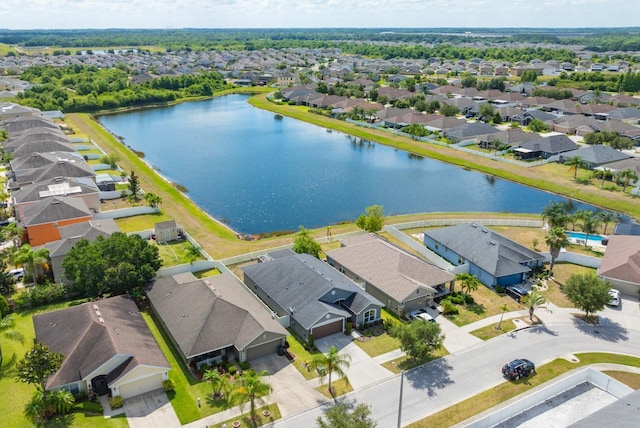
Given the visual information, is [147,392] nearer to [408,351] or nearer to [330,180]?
[408,351]

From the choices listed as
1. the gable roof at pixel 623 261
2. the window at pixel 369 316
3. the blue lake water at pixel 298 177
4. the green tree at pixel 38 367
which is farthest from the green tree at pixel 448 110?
the green tree at pixel 38 367

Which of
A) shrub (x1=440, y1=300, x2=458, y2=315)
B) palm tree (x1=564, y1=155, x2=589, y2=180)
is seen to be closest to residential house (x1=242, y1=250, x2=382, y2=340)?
shrub (x1=440, y1=300, x2=458, y2=315)

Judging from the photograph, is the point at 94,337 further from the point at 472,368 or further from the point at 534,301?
the point at 534,301

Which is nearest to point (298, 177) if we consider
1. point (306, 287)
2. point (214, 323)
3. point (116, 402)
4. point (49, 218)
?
point (49, 218)

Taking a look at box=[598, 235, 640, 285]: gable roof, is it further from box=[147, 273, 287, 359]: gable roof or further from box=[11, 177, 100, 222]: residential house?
box=[11, 177, 100, 222]: residential house

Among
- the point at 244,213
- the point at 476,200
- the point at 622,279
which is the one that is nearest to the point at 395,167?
the point at 476,200

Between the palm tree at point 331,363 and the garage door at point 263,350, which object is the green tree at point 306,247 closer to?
the garage door at point 263,350

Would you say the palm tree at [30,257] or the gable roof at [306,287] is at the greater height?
the palm tree at [30,257]
